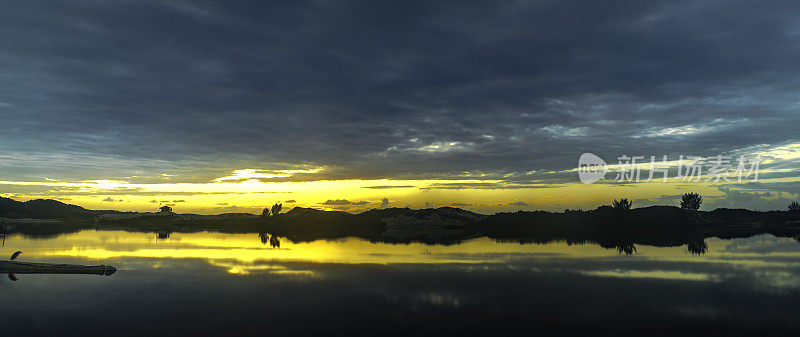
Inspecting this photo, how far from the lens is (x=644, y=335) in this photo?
95.0 feet

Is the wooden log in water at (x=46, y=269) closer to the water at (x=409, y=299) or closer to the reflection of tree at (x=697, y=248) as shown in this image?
the water at (x=409, y=299)

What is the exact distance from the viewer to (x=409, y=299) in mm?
40906

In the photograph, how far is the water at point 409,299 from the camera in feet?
102

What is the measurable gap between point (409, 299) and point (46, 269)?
4918 centimetres

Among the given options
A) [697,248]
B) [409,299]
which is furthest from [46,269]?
[697,248]

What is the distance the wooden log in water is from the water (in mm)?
1009

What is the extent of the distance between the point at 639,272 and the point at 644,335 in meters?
35.1

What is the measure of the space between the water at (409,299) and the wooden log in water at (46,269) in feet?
3.31

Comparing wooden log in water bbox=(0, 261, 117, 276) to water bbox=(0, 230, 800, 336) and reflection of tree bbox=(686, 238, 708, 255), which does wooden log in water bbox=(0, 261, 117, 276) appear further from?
reflection of tree bbox=(686, 238, 708, 255)

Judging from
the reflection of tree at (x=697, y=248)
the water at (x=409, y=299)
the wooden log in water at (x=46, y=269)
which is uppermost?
the wooden log in water at (x=46, y=269)

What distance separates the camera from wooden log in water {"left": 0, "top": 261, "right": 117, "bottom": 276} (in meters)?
50.8

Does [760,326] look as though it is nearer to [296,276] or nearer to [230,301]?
[230,301]

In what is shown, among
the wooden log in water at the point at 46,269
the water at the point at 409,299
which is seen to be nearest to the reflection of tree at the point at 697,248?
the water at the point at 409,299

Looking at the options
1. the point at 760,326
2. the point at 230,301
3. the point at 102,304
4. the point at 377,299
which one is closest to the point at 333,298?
the point at 377,299
